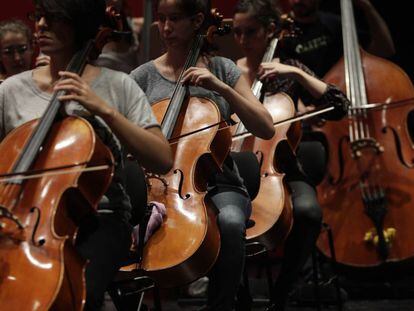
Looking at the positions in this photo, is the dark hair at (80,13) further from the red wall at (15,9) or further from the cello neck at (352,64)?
the red wall at (15,9)

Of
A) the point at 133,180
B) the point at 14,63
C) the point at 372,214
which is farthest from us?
the point at 372,214

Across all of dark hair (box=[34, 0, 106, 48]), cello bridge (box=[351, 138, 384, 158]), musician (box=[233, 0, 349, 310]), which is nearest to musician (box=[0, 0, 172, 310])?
dark hair (box=[34, 0, 106, 48])

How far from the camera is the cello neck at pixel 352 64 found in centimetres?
351

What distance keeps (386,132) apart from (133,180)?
5.16ft

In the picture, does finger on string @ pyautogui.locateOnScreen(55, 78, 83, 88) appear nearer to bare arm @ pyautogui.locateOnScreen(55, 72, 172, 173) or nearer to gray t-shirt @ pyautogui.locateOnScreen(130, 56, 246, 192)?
bare arm @ pyautogui.locateOnScreen(55, 72, 172, 173)

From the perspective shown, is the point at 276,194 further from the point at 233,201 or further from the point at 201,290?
the point at 201,290

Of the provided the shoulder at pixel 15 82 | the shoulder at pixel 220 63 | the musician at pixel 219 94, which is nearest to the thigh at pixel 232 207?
the musician at pixel 219 94

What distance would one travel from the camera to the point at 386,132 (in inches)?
136

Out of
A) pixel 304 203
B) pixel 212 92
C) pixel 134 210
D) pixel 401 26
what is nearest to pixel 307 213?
pixel 304 203

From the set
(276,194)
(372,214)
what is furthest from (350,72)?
(276,194)

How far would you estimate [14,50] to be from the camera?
3.14m

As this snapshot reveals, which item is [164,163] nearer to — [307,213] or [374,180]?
[307,213]

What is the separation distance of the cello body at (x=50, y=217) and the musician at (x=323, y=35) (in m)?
2.13

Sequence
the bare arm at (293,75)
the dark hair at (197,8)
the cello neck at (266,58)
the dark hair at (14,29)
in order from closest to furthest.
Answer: the dark hair at (197,8) → the bare arm at (293,75) → the cello neck at (266,58) → the dark hair at (14,29)
